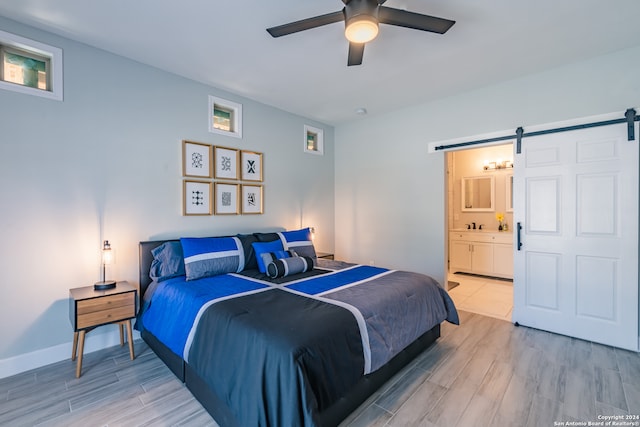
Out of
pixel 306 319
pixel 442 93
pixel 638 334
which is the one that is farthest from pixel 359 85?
pixel 638 334

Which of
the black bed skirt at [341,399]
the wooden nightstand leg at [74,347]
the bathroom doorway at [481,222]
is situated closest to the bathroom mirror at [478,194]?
the bathroom doorway at [481,222]

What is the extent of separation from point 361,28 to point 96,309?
2.97m

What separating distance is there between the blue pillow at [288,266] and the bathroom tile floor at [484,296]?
7.65ft

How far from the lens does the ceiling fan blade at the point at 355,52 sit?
2217mm

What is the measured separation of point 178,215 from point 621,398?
421 cm

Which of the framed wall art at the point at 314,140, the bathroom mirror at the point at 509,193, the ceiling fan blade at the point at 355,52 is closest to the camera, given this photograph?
the ceiling fan blade at the point at 355,52

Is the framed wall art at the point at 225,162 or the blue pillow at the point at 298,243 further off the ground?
the framed wall art at the point at 225,162

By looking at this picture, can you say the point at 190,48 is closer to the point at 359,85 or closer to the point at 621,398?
the point at 359,85

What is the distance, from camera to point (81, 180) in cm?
272

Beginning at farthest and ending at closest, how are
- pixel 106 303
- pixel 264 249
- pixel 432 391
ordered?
1. pixel 264 249
2. pixel 106 303
3. pixel 432 391

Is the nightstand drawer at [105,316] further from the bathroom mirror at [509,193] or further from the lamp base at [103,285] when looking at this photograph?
the bathroom mirror at [509,193]

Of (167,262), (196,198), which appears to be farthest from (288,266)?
(196,198)

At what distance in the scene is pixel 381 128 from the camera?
4.77 metres

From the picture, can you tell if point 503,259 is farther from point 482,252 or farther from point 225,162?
point 225,162
